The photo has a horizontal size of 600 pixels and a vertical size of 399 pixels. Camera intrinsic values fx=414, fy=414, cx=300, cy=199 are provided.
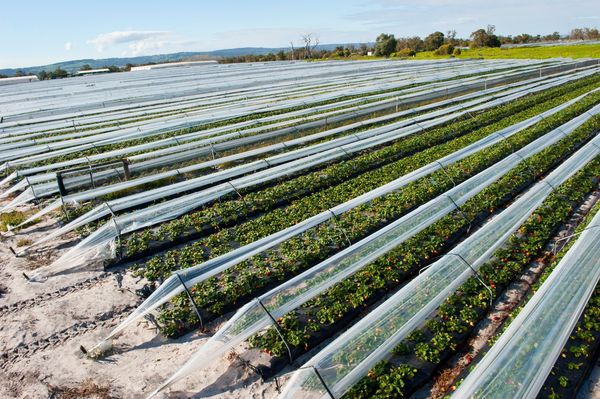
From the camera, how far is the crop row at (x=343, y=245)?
280 inches

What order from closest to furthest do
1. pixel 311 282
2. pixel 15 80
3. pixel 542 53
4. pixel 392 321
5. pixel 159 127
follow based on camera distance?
1. pixel 392 321
2. pixel 311 282
3. pixel 159 127
4. pixel 542 53
5. pixel 15 80

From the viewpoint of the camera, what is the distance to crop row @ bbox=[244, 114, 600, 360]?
6492 millimetres

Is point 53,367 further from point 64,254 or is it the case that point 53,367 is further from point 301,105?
point 301,105

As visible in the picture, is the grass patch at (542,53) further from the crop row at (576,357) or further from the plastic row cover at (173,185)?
the crop row at (576,357)

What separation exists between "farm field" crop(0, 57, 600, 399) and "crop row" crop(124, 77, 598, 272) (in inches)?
2.6

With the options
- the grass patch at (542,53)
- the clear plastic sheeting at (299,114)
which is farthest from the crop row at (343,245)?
the grass patch at (542,53)

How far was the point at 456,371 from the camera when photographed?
5.68 metres

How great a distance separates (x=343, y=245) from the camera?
8.95 meters

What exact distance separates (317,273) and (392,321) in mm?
1557

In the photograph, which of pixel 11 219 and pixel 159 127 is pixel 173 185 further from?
pixel 159 127

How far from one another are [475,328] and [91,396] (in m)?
5.68

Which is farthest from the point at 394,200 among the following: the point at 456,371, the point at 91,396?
the point at 91,396

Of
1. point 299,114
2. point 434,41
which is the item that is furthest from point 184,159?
point 434,41

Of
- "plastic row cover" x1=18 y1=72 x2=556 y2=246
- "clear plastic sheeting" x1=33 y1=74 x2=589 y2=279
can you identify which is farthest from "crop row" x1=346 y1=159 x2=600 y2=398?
"plastic row cover" x1=18 y1=72 x2=556 y2=246
